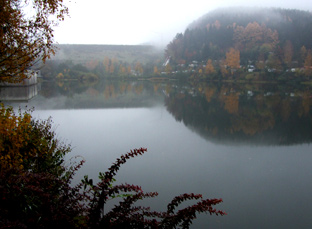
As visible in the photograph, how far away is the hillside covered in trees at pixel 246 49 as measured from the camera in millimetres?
62844

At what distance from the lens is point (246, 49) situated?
77062 millimetres

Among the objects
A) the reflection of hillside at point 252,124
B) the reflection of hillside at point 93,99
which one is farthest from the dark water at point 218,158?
the reflection of hillside at point 93,99

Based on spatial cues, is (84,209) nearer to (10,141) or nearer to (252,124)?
(10,141)

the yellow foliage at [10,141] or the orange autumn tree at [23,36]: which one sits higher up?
the orange autumn tree at [23,36]

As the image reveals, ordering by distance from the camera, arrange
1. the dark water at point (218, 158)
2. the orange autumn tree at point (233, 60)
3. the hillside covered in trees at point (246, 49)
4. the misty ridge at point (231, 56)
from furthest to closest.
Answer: the orange autumn tree at point (233, 60) → the hillside covered in trees at point (246, 49) → the misty ridge at point (231, 56) → the dark water at point (218, 158)

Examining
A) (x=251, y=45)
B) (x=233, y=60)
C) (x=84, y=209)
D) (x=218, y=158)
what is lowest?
(x=218, y=158)

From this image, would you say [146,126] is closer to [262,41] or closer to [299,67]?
[299,67]

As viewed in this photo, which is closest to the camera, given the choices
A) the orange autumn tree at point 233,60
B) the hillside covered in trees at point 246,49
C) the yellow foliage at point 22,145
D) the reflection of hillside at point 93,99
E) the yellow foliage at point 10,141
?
the yellow foliage at point 10,141

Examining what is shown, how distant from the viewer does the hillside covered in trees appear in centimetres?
6284

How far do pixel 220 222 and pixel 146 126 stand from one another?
9.17 meters

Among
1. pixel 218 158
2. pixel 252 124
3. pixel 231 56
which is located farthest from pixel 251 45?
pixel 218 158

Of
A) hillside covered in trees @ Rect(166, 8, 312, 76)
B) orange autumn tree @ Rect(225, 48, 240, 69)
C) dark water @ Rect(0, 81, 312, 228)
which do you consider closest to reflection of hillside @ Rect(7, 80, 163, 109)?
dark water @ Rect(0, 81, 312, 228)

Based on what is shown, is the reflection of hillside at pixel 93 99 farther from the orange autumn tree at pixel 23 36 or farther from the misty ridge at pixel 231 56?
the misty ridge at pixel 231 56

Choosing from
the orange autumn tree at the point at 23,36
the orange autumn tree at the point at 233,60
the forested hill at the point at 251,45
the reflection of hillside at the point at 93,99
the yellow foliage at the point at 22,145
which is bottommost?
the reflection of hillside at the point at 93,99
